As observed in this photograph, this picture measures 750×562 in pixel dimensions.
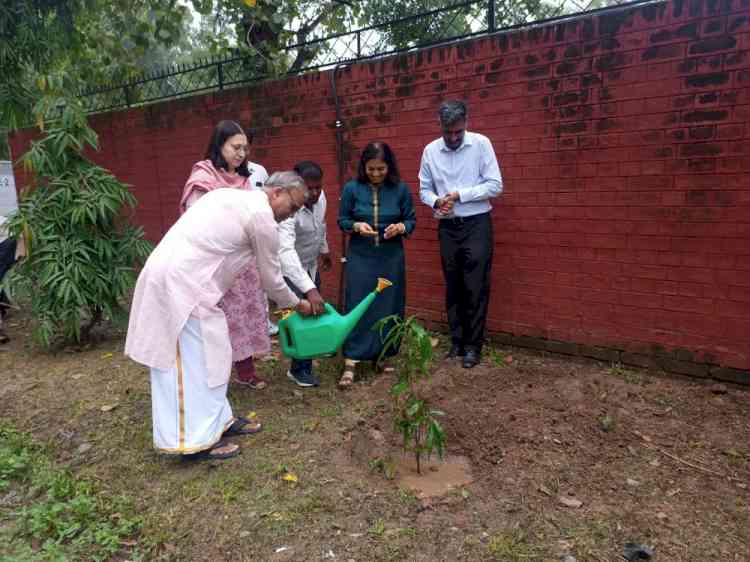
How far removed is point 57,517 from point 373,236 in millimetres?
2264

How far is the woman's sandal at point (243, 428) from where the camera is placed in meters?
3.27

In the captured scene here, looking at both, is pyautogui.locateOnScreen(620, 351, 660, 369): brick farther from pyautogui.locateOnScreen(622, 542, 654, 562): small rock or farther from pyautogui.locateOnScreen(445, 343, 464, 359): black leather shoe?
pyautogui.locateOnScreen(622, 542, 654, 562): small rock

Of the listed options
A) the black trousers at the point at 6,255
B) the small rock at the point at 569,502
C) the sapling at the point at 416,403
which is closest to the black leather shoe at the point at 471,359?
the sapling at the point at 416,403

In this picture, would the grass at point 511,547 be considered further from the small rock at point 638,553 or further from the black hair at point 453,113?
the black hair at point 453,113

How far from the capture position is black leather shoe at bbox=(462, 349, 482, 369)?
159 inches

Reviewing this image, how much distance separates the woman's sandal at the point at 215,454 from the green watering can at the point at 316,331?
606mm

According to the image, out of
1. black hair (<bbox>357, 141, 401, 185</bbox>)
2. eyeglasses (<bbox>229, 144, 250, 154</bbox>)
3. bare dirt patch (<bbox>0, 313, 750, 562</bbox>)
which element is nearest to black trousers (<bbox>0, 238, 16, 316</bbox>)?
bare dirt patch (<bbox>0, 313, 750, 562</bbox>)

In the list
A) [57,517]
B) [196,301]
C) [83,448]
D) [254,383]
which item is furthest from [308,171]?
[57,517]

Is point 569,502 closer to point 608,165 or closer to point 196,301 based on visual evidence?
point 196,301

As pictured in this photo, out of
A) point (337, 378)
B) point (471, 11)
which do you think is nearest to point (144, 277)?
point (337, 378)

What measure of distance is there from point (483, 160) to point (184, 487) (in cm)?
260

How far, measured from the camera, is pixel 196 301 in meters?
2.74

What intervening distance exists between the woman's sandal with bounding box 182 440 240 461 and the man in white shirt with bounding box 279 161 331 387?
0.87m

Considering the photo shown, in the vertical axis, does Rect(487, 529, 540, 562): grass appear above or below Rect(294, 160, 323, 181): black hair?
below
